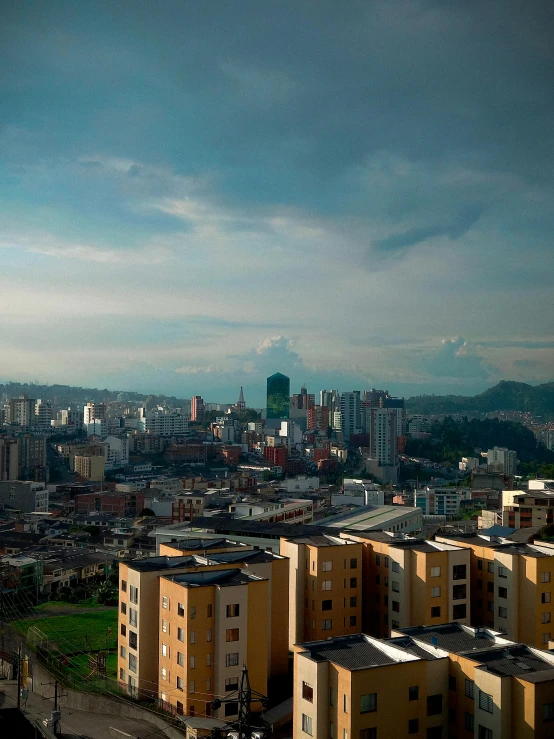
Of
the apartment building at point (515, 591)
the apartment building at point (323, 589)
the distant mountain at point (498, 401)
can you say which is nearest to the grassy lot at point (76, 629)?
the apartment building at point (323, 589)

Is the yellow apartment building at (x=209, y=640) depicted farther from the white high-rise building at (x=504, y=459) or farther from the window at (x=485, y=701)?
the white high-rise building at (x=504, y=459)

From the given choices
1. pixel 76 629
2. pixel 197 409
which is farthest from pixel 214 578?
pixel 197 409

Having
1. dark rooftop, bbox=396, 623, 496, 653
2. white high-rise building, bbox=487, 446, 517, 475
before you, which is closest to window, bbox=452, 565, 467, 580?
dark rooftop, bbox=396, 623, 496, 653

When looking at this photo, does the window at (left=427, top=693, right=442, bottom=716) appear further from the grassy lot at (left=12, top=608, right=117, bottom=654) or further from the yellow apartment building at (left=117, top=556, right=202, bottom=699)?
the grassy lot at (left=12, top=608, right=117, bottom=654)

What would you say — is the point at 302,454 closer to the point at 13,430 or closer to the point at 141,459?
the point at 141,459

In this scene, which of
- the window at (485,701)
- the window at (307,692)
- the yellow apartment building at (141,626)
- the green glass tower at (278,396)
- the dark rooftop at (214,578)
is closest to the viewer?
the window at (485,701)

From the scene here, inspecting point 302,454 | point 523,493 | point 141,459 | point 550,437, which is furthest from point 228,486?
point 550,437
